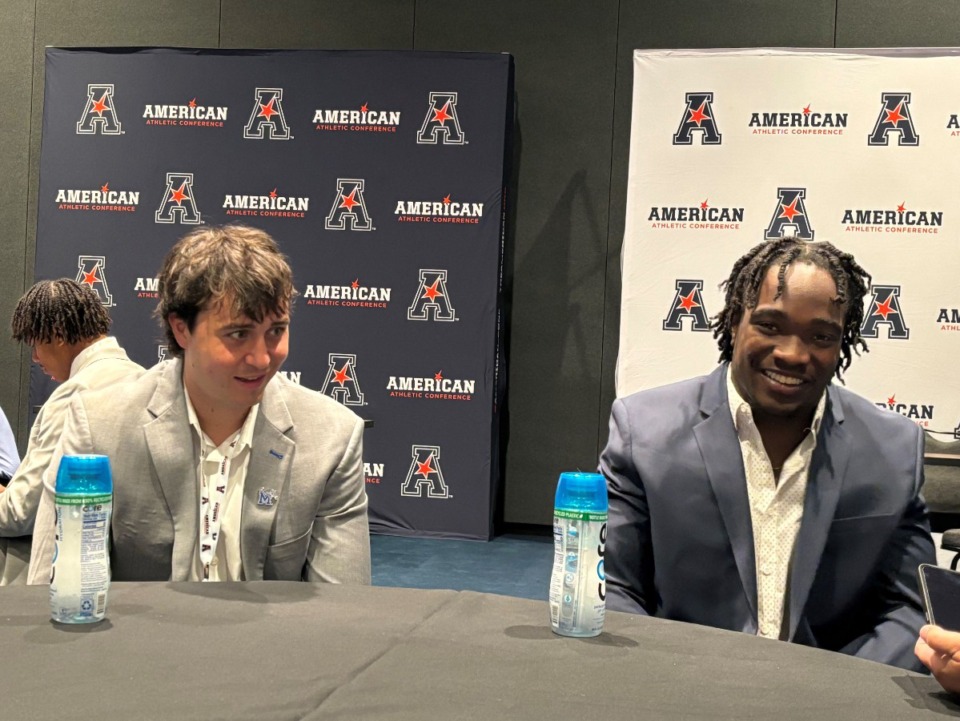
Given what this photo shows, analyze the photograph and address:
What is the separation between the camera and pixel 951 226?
5.29m

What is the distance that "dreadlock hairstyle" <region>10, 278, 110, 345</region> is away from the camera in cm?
308

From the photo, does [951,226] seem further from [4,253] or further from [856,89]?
[4,253]

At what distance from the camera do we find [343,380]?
5.80 m

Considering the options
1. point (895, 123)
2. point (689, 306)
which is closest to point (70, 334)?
point (689, 306)

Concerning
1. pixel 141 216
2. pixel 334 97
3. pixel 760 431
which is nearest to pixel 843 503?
pixel 760 431

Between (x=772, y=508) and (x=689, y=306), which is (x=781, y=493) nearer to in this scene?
(x=772, y=508)

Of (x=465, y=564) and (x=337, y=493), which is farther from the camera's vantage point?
(x=465, y=564)

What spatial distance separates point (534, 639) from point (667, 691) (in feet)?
0.77

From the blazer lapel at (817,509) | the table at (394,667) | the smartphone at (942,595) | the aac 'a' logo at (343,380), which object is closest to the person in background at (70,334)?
the table at (394,667)

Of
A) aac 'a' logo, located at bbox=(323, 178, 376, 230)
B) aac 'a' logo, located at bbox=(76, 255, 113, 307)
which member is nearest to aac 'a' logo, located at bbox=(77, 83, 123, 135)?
aac 'a' logo, located at bbox=(76, 255, 113, 307)

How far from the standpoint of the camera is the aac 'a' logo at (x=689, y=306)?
5500mm

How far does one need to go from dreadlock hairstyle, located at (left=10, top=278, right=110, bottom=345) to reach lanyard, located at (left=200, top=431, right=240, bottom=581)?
136cm

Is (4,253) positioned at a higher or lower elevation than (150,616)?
higher

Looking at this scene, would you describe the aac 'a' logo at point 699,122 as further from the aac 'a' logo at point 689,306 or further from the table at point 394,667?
the table at point 394,667
